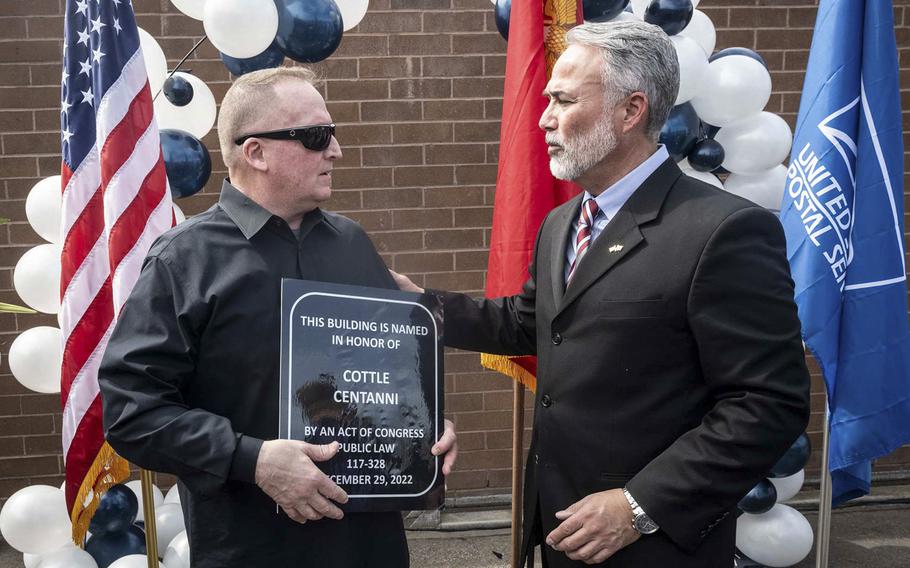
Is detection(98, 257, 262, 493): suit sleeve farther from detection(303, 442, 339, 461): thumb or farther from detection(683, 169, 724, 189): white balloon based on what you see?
detection(683, 169, 724, 189): white balloon

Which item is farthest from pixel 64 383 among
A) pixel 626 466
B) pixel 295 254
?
pixel 626 466

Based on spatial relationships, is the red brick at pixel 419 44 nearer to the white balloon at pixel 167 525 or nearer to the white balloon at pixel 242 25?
the white balloon at pixel 242 25

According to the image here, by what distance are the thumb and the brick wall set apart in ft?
9.68

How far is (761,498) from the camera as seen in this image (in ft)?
13.5

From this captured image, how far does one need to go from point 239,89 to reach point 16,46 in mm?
3009

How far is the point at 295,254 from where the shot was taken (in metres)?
2.23

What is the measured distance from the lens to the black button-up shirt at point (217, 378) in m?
1.97

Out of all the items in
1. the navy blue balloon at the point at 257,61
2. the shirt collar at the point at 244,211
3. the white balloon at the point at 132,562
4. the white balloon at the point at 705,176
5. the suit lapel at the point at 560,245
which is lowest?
the white balloon at the point at 132,562

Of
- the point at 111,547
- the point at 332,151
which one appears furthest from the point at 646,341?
the point at 111,547

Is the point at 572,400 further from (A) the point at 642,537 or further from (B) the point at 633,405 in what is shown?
(A) the point at 642,537

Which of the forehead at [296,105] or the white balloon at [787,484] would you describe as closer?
the forehead at [296,105]

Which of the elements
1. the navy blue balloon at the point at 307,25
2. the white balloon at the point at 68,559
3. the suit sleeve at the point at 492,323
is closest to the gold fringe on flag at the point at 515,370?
the suit sleeve at the point at 492,323

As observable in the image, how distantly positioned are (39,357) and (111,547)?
0.96 metres

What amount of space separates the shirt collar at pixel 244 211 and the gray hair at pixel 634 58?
3.17 feet
